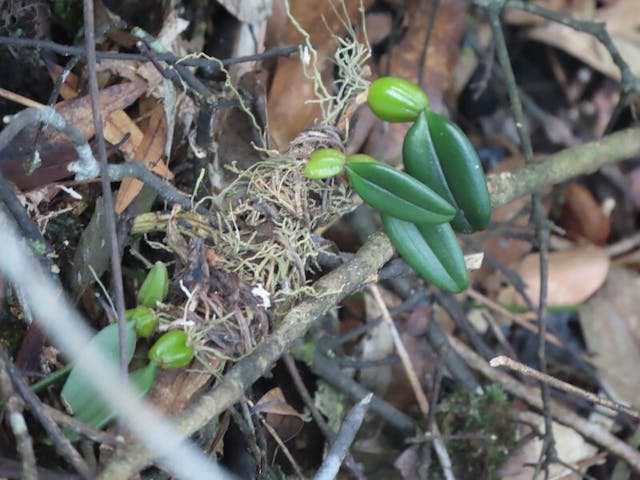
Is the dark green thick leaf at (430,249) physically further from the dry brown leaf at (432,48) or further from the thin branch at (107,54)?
the dry brown leaf at (432,48)

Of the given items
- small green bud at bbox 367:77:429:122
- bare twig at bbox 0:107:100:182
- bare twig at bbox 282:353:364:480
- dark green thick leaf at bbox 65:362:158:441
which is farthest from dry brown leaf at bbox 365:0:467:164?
dark green thick leaf at bbox 65:362:158:441

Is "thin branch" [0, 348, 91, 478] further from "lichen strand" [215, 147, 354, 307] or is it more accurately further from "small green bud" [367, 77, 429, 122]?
"small green bud" [367, 77, 429, 122]

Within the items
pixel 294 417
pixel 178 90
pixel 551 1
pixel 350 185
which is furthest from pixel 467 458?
pixel 551 1

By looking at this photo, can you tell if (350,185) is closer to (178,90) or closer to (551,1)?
(178,90)

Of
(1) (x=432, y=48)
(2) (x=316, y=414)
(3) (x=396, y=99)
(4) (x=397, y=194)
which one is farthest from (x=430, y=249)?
(1) (x=432, y=48)

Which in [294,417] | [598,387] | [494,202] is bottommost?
[598,387]

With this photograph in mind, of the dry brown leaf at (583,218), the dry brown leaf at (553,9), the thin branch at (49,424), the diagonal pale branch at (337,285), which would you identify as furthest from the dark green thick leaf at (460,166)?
the dry brown leaf at (553,9)

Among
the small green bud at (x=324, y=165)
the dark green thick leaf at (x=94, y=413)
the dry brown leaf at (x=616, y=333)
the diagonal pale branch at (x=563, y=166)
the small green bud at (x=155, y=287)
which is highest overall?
the small green bud at (x=324, y=165)
